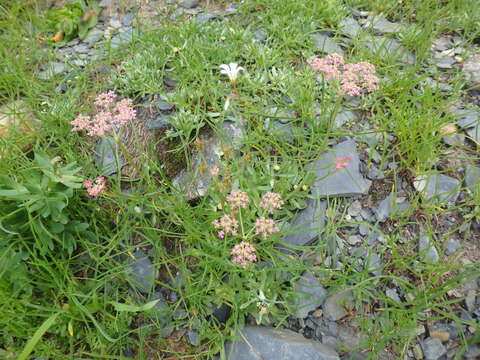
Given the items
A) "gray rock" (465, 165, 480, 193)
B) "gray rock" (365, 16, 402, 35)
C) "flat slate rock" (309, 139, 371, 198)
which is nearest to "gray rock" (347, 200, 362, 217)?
"flat slate rock" (309, 139, 371, 198)

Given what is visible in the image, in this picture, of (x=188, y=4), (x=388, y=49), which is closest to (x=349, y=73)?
(x=388, y=49)

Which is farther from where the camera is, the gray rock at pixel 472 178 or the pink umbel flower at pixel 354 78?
the gray rock at pixel 472 178

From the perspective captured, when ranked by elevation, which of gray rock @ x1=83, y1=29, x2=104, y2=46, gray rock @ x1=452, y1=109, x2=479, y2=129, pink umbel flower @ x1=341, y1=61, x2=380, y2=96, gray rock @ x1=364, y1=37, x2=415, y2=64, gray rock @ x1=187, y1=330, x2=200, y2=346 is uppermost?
pink umbel flower @ x1=341, y1=61, x2=380, y2=96

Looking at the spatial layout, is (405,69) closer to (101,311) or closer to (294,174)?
(294,174)

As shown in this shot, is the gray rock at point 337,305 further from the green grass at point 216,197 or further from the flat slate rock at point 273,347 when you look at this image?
the flat slate rock at point 273,347

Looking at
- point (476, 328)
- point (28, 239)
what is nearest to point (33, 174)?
point (28, 239)

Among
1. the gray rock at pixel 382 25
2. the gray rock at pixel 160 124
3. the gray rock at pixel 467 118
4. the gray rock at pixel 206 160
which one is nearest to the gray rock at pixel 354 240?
the gray rock at pixel 206 160

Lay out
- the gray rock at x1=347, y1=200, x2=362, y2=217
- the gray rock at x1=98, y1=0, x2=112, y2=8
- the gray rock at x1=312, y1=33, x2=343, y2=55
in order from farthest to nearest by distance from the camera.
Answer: the gray rock at x1=98, y1=0, x2=112, y2=8 < the gray rock at x1=312, y1=33, x2=343, y2=55 < the gray rock at x1=347, y1=200, x2=362, y2=217

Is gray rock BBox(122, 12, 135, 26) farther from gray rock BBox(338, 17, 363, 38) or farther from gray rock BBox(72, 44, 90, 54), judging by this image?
gray rock BBox(338, 17, 363, 38)
